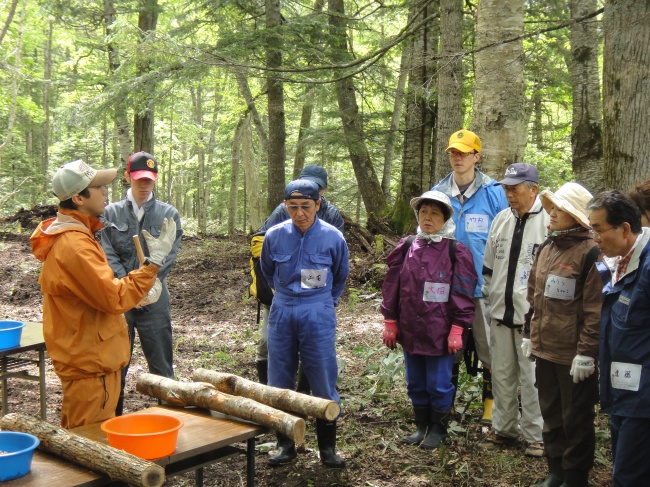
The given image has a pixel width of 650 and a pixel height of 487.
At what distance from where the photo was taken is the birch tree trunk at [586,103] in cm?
1022

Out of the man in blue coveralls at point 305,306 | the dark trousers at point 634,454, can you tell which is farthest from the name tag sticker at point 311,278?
the dark trousers at point 634,454

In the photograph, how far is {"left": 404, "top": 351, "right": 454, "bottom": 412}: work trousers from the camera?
4547 mm

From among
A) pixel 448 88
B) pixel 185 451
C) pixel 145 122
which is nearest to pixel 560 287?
pixel 185 451

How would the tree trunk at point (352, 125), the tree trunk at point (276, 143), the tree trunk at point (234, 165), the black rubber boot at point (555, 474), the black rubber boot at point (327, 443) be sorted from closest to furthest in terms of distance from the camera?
1. the black rubber boot at point (555, 474)
2. the black rubber boot at point (327, 443)
3. the tree trunk at point (352, 125)
4. the tree trunk at point (276, 143)
5. the tree trunk at point (234, 165)

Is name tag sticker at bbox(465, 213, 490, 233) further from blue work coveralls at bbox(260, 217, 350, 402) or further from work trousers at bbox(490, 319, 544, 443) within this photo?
blue work coveralls at bbox(260, 217, 350, 402)

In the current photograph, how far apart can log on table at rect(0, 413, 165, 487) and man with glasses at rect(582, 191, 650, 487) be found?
238 centimetres

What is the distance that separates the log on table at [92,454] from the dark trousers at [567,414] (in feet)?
8.35

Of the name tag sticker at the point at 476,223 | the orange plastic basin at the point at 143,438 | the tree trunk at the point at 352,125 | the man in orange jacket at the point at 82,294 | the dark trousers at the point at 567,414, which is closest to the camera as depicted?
the orange plastic basin at the point at 143,438

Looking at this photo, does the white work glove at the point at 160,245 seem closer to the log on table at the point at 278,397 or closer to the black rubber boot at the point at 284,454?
the log on table at the point at 278,397

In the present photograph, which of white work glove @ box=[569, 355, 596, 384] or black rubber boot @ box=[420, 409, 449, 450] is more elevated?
white work glove @ box=[569, 355, 596, 384]

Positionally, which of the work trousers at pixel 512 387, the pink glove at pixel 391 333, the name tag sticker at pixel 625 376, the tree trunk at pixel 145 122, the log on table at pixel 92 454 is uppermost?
the tree trunk at pixel 145 122

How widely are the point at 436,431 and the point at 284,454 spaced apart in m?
1.24

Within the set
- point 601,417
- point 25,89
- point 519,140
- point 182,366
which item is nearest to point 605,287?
point 601,417

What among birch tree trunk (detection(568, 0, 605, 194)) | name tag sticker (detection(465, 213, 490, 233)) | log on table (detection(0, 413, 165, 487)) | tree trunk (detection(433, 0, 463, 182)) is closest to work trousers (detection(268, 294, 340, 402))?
name tag sticker (detection(465, 213, 490, 233))
